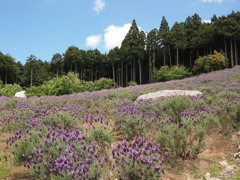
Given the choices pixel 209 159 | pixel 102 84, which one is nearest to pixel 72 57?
pixel 102 84

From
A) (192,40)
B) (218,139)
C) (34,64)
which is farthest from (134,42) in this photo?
(218,139)

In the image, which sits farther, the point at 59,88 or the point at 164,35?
the point at 164,35

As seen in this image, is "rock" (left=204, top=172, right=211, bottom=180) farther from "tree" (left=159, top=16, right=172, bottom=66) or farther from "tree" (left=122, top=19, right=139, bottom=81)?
"tree" (left=122, top=19, right=139, bottom=81)

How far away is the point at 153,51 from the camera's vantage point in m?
48.8

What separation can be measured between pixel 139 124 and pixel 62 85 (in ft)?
55.5

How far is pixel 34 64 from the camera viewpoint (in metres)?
52.1

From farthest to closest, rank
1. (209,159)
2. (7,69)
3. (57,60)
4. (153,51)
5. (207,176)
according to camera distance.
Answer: (57,60) → (7,69) → (153,51) → (209,159) → (207,176)

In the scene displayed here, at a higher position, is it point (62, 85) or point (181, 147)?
point (62, 85)

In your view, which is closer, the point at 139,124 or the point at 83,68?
the point at 139,124

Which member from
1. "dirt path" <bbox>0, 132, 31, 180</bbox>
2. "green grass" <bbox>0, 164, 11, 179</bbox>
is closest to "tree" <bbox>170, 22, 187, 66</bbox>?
"dirt path" <bbox>0, 132, 31, 180</bbox>

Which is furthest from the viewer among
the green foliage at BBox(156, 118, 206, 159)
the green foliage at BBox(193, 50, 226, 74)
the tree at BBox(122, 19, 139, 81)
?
the tree at BBox(122, 19, 139, 81)

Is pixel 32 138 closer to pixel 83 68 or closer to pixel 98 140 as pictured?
pixel 98 140

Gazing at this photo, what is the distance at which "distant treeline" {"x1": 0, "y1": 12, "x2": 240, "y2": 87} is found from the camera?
41.9 meters

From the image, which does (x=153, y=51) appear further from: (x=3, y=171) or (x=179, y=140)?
(x=3, y=171)
